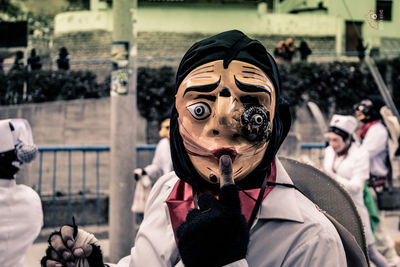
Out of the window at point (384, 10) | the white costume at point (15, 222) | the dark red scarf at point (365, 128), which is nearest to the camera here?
the window at point (384, 10)

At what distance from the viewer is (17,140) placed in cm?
323

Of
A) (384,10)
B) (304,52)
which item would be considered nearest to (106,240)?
(384,10)

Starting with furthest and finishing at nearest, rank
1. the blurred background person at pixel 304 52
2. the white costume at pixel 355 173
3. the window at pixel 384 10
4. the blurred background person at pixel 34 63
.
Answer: the blurred background person at pixel 304 52
the blurred background person at pixel 34 63
the white costume at pixel 355 173
the window at pixel 384 10

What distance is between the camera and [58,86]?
1148 cm

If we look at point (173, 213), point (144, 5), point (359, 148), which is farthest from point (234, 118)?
point (144, 5)

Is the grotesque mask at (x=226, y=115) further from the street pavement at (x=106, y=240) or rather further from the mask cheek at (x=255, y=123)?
the street pavement at (x=106, y=240)

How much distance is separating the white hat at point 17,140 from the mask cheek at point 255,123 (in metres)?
2.17

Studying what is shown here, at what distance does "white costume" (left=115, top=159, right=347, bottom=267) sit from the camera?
56.1 inches

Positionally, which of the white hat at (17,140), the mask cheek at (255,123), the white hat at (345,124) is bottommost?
the white hat at (345,124)

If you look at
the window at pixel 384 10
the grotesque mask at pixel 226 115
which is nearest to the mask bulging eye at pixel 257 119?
the grotesque mask at pixel 226 115

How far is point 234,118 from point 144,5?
16.0 meters

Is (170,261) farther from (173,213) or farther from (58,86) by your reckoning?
(58,86)

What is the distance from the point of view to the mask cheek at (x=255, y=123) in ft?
4.75

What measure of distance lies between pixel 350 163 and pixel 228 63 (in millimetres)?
3726
